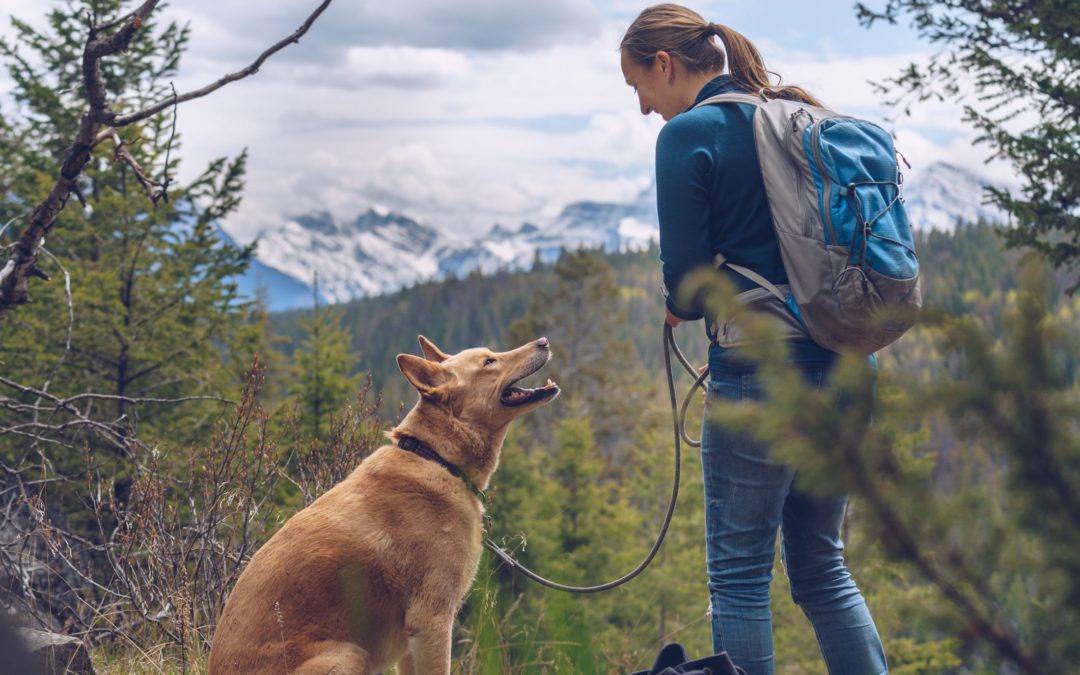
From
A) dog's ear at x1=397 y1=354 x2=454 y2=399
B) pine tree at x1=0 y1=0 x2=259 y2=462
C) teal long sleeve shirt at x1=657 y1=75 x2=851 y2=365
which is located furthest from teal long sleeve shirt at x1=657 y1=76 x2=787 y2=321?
pine tree at x1=0 y1=0 x2=259 y2=462

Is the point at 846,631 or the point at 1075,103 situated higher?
the point at 1075,103

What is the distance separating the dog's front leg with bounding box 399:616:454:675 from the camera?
10.2ft

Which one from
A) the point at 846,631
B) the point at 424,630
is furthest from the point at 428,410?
the point at 846,631

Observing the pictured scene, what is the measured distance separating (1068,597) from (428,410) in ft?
9.19

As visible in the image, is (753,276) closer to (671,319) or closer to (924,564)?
(671,319)

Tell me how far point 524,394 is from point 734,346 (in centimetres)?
129

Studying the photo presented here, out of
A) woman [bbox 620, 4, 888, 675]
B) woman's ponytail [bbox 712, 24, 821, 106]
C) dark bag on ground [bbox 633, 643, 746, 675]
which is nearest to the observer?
dark bag on ground [bbox 633, 643, 746, 675]

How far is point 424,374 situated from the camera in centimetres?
365

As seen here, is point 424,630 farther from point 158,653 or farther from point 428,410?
point 158,653

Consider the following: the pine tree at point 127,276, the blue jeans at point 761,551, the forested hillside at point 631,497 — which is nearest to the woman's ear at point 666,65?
the blue jeans at point 761,551

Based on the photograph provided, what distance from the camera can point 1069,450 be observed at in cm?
102

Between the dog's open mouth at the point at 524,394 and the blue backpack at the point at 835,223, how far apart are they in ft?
3.67

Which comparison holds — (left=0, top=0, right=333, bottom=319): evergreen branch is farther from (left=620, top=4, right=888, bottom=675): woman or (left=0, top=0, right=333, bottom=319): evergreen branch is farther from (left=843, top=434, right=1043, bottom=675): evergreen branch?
(left=843, top=434, right=1043, bottom=675): evergreen branch

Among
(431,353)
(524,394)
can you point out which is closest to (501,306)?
(431,353)
